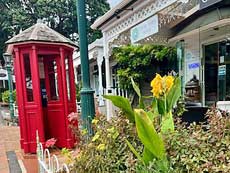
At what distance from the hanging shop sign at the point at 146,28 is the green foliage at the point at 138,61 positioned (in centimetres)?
359

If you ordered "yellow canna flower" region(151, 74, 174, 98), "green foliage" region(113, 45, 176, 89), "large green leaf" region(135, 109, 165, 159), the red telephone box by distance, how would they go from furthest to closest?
1. "green foliage" region(113, 45, 176, 89)
2. the red telephone box
3. "yellow canna flower" region(151, 74, 174, 98)
4. "large green leaf" region(135, 109, 165, 159)

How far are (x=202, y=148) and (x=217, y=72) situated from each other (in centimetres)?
604

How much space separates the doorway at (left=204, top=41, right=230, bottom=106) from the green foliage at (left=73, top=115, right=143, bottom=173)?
4934mm

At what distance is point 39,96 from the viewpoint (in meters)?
6.23

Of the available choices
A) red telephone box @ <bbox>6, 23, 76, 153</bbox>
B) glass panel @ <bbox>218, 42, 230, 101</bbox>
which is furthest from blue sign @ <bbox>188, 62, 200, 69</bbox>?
red telephone box @ <bbox>6, 23, 76, 153</bbox>

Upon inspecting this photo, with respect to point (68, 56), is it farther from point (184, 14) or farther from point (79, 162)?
point (79, 162)

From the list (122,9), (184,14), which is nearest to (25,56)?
(122,9)

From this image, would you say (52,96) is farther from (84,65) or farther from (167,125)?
(167,125)

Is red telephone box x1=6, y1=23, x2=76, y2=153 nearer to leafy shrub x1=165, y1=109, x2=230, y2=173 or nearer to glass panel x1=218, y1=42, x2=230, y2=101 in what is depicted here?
glass panel x1=218, y1=42, x2=230, y2=101

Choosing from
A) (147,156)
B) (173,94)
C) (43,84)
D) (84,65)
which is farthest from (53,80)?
(147,156)

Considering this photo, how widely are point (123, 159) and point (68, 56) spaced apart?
16.4 ft

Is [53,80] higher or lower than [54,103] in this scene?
higher

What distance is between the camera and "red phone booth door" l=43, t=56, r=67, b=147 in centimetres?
664

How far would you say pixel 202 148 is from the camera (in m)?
1.82
